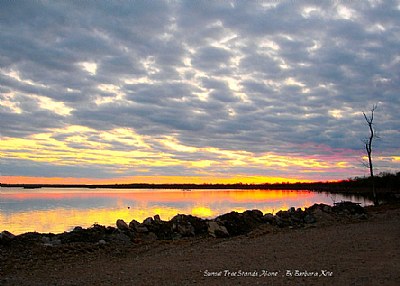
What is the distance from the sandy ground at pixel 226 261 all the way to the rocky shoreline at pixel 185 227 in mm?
871

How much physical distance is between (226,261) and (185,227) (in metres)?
6.79

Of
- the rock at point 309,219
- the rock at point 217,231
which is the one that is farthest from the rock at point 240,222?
the rock at point 309,219

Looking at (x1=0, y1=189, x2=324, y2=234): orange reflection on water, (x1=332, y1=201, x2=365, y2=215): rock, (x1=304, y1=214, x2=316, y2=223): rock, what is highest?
(x1=332, y1=201, x2=365, y2=215): rock

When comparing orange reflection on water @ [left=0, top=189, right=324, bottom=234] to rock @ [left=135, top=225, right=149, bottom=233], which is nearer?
rock @ [left=135, top=225, right=149, bottom=233]

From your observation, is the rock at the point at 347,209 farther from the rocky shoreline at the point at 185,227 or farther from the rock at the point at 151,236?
the rock at the point at 151,236

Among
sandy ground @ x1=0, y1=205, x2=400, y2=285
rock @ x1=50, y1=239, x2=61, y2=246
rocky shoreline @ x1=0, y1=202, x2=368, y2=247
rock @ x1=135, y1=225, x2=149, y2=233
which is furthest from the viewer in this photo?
rock @ x1=135, y1=225, x2=149, y2=233

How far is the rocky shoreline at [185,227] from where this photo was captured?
15.3 metres

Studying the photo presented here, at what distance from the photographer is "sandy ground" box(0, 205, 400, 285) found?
9.48 metres

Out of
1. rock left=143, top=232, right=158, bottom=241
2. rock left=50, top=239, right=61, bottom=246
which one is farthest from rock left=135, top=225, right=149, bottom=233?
rock left=50, top=239, right=61, bottom=246

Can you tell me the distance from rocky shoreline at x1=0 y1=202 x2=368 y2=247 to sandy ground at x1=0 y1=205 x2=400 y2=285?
2.86ft

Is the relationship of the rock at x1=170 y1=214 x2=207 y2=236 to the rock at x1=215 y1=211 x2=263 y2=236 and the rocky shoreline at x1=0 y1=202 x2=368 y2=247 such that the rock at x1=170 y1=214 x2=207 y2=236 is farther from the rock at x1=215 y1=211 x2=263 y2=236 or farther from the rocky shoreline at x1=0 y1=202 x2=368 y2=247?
the rock at x1=215 y1=211 x2=263 y2=236

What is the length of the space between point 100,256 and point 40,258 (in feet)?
6.17

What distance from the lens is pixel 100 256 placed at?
13.5 m

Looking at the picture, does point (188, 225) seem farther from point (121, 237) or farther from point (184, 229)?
point (121, 237)
